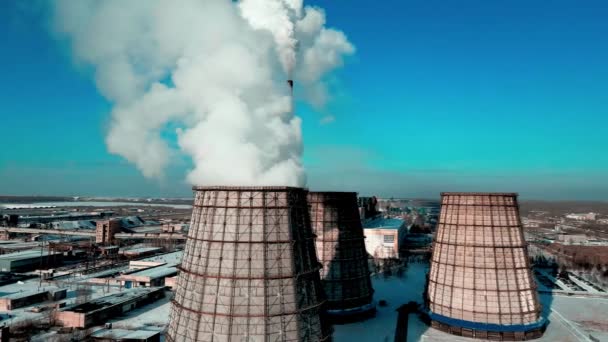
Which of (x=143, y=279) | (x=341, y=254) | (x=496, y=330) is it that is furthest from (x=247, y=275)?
(x=143, y=279)

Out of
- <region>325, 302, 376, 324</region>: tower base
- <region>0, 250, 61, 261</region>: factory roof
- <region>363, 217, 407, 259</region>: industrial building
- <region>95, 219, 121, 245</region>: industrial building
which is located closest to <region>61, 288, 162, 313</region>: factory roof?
<region>325, 302, 376, 324</region>: tower base

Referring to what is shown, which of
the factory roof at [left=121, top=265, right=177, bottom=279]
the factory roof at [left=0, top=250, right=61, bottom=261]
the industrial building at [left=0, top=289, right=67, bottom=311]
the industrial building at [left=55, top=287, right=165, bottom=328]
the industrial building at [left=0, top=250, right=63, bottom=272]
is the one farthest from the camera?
the factory roof at [left=0, top=250, right=61, bottom=261]

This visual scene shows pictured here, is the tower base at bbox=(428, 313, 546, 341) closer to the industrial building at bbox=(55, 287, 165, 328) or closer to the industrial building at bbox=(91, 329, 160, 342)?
the industrial building at bbox=(91, 329, 160, 342)

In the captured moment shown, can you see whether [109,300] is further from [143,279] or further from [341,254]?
[341,254]

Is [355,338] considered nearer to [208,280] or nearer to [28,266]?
[208,280]

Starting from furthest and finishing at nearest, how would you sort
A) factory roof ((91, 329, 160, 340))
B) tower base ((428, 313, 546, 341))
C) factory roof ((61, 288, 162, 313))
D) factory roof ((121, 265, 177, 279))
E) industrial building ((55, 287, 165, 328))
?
1. factory roof ((121, 265, 177, 279))
2. factory roof ((61, 288, 162, 313))
3. industrial building ((55, 287, 165, 328))
4. tower base ((428, 313, 546, 341))
5. factory roof ((91, 329, 160, 340))

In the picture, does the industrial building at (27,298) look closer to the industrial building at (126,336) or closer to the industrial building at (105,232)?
the industrial building at (126,336)

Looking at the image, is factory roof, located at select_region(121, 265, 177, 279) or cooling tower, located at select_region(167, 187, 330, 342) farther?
factory roof, located at select_region(121, 265, 177, 279)
